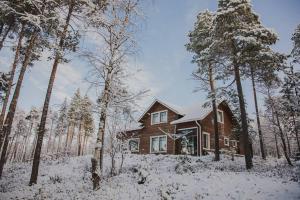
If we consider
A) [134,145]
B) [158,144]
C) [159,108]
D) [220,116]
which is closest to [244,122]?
[220,116]

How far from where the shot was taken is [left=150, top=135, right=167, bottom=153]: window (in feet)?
90.5

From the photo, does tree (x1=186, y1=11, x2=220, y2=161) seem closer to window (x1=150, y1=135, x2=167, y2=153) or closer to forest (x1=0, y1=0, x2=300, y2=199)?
forest (x1=0, y1=0, x2=300, y2=199)

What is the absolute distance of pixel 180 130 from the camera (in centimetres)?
2661

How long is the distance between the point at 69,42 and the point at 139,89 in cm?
730

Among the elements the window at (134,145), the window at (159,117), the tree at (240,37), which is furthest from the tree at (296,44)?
the window at (134,145)

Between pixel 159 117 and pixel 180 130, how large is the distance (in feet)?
12.9

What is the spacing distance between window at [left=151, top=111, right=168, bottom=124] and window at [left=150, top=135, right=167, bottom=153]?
6.94 feet

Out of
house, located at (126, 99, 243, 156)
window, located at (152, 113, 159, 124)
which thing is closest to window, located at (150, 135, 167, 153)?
house, located at (126, 99, 243, 156)

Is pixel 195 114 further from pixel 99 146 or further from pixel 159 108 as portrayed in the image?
pixel 99 146

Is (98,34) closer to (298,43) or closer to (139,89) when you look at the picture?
(139,89)

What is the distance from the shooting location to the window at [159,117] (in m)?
28.6

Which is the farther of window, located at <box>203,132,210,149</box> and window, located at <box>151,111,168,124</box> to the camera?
window, located at <box>151,111,168,124</box>

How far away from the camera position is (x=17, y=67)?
16297mm

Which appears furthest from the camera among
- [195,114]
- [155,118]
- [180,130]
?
[155,118]
